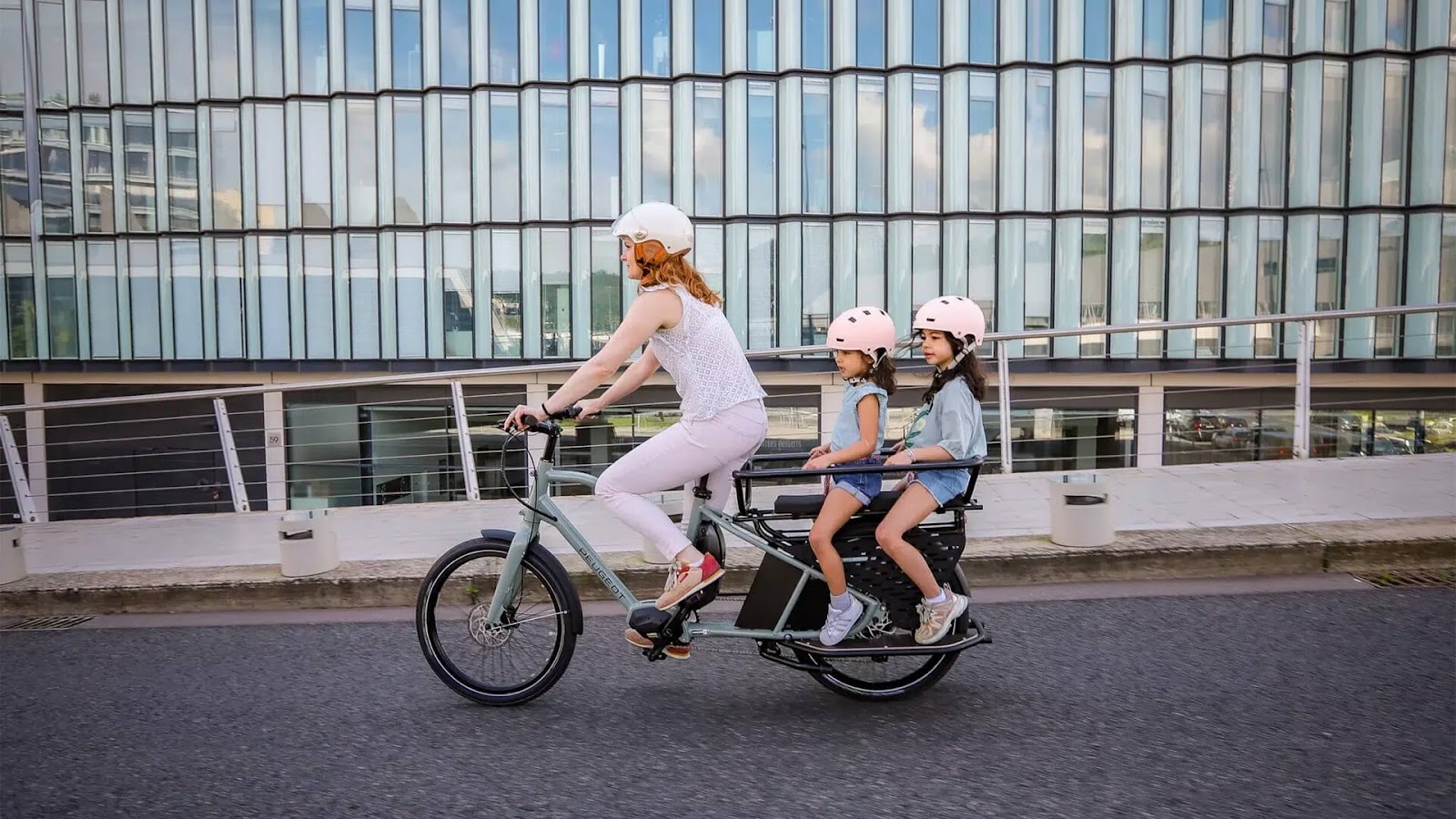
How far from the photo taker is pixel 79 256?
3231cm

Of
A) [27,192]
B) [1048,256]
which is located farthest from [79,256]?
[1048,256]

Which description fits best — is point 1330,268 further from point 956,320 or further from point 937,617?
point 937,617

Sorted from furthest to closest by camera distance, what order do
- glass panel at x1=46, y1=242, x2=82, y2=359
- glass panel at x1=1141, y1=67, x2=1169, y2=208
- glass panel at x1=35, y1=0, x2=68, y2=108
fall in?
glass panel at x1=46, y1=242, x2=82, y2=359 < glass panel at x1=35, y1=0, x2=68, y2=108 < glass panel at x1=1141, y1=67, x2=1169, y2=208

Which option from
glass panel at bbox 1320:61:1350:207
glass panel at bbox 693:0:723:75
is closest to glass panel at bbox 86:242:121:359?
glass panel at bbox 693:0:723:75

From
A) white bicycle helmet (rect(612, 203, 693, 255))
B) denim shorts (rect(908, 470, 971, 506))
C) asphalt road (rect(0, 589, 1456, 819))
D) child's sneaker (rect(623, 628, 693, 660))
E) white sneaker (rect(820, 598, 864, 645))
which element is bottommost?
asphalt road (rect(0, 589, 1456, 819))

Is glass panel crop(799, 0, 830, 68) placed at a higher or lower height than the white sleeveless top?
higher

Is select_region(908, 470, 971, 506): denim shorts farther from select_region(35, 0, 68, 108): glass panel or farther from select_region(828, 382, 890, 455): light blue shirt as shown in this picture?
select_region(35, 0, 68, 108): glass panel

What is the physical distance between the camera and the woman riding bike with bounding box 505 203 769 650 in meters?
3.61

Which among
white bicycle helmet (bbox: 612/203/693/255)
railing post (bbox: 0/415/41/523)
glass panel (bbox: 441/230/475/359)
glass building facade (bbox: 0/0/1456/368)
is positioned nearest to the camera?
white bicycle helmet (bbox: 612/203/693/255)

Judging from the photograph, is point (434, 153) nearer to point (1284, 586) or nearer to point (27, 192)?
point (27, 192)

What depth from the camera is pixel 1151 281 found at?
94.2 feet

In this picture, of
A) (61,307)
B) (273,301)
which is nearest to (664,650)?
(273,301)

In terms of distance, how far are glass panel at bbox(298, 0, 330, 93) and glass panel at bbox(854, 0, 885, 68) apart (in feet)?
49.3

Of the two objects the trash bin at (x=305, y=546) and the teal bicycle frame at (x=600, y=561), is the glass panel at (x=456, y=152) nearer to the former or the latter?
the trash bin at (x=305, y=546)
